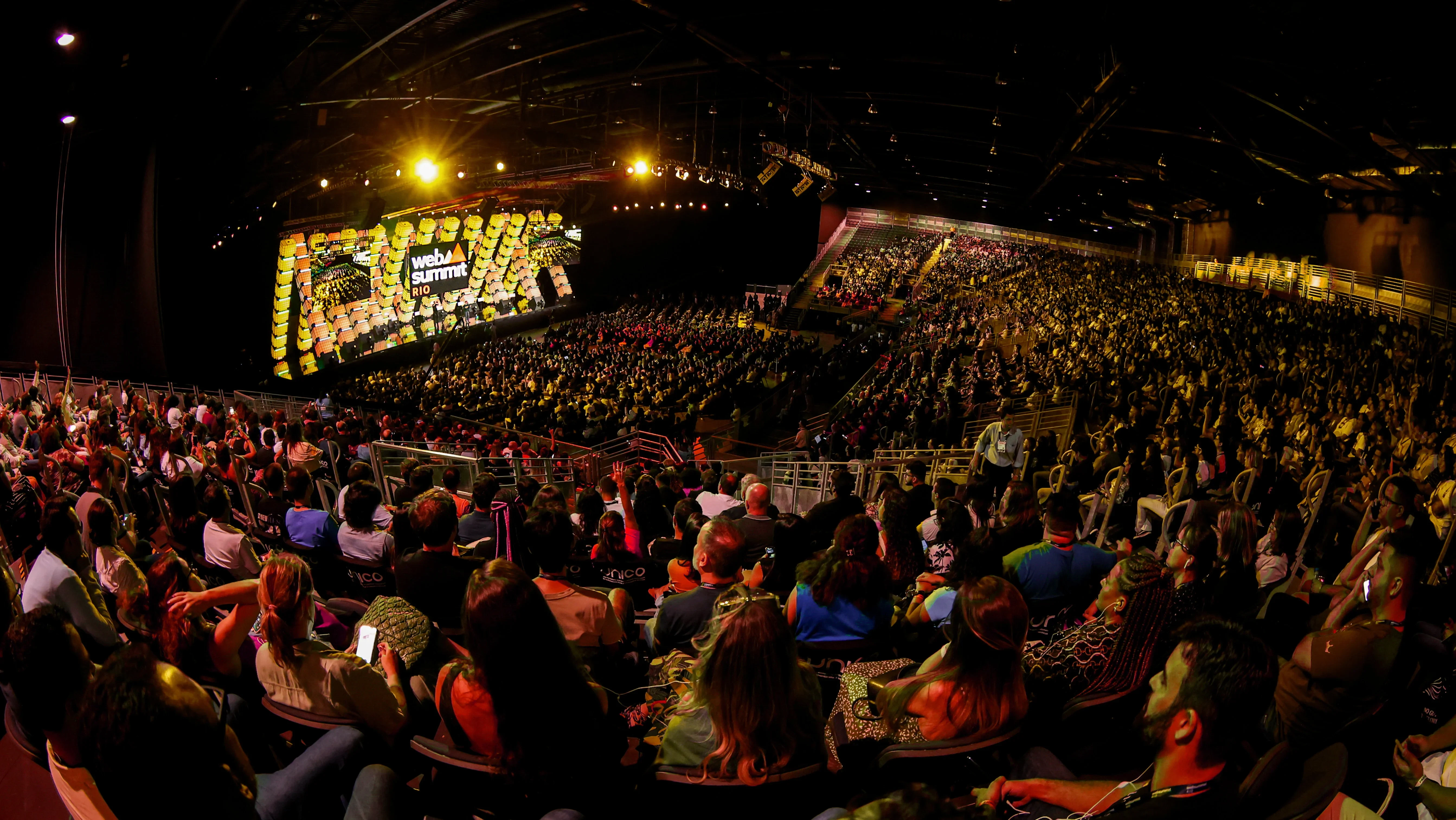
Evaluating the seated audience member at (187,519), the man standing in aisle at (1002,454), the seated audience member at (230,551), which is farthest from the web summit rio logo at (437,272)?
the seated audience member at (230,551)

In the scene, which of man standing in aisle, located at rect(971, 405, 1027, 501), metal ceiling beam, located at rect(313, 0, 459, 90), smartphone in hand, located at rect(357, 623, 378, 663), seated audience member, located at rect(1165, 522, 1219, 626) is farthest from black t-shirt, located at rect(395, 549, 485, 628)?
metal ceiling beam, located at rect(313, 0, 459, 90)

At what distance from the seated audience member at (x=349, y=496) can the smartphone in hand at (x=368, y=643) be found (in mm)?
1624

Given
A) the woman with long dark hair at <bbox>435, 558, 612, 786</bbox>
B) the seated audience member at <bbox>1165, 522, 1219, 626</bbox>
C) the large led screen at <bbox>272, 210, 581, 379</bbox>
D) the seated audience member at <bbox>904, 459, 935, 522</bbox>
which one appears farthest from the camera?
the large led screen at <bbox>272, 210, 581, 379</bbox>

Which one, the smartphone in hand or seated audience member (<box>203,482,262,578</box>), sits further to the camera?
seated audience member (<box>203,482,262,578</box>)

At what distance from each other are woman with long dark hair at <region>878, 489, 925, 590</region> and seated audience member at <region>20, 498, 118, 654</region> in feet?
10.7

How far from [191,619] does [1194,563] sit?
12.0 ft

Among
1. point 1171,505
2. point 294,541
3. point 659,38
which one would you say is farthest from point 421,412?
point 1171,505

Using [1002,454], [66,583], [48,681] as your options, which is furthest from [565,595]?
[1002,454]

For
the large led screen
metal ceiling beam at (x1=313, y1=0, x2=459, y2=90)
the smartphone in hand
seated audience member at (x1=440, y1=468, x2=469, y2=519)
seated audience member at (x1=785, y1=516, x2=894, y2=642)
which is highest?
metal ceiling beam at (x1=313, y1=0, x2=459, y2=90)

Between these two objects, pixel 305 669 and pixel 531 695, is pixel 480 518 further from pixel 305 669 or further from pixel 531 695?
pixel 531 695

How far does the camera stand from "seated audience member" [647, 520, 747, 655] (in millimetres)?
3010

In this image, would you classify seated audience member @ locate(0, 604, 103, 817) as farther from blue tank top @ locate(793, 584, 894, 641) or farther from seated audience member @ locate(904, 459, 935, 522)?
seated audience member @ locate(904, 459, 935, 522)

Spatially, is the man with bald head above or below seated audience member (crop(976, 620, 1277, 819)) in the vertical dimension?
below

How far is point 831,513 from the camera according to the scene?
16.8 feet
